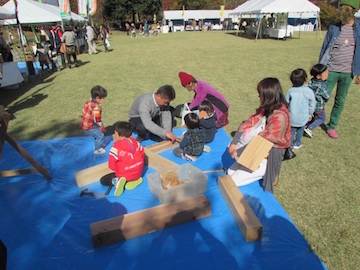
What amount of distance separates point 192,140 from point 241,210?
4.92 ft

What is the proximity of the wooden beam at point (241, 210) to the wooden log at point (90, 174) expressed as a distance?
1544 millimetres

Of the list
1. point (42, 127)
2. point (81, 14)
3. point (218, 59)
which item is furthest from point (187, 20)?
point (42, 127)

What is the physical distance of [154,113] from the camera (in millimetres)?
4633

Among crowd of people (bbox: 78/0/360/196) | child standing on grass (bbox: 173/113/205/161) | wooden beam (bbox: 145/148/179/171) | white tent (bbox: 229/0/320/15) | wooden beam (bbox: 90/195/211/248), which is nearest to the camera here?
wooden beam (bbox: 90/195/211/248)

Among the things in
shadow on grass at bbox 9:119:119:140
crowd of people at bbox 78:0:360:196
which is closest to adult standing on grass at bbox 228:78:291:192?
crowd of people at bbox 78:0:360:196

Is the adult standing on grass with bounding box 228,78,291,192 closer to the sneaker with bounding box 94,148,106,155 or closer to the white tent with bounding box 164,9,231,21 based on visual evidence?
the sneaker with bounding box 94,148,106,155

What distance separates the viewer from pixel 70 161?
4.18 metres

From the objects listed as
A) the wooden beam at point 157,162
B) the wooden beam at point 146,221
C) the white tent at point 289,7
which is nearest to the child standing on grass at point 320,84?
the wooden beam at point 157,162

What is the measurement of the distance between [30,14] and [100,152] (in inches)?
467

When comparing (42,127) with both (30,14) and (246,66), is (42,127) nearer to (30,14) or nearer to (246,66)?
(246,66)

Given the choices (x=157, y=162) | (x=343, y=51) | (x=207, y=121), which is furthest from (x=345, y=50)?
(x=157, y=162)

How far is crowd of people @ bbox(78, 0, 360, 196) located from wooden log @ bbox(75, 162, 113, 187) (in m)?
0.33

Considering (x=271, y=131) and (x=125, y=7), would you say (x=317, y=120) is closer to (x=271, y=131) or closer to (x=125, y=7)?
(x=271, y=131)

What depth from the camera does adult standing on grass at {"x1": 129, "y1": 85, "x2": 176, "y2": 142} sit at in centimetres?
427
